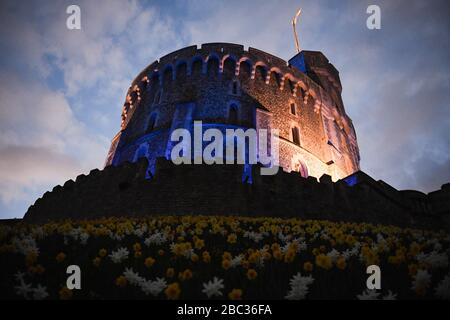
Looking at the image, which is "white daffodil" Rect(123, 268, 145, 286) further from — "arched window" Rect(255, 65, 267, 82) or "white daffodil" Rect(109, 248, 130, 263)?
"arched window" Rect(255, 65, 267, 82)

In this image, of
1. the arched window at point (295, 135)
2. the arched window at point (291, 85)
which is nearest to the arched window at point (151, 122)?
the arched window at point (295, 135)

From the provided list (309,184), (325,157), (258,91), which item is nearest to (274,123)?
(258,91)

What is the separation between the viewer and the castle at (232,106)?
21438mm

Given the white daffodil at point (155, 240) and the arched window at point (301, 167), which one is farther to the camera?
the arched window at point (301, 167)

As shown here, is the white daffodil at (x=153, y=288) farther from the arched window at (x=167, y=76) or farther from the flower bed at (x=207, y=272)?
the arched window at (x=167, y=76)

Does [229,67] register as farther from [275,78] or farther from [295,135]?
[295,135]

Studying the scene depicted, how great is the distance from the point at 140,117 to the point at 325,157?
579 inches

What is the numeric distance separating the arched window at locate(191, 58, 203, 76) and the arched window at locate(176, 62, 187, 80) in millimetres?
672

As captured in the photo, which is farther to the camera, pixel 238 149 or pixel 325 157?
pixel 325 157

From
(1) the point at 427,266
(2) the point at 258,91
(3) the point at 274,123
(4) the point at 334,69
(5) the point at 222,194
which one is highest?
(4) the point at 334,69

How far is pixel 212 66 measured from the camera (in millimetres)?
24000

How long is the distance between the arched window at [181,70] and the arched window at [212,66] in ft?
6.10
